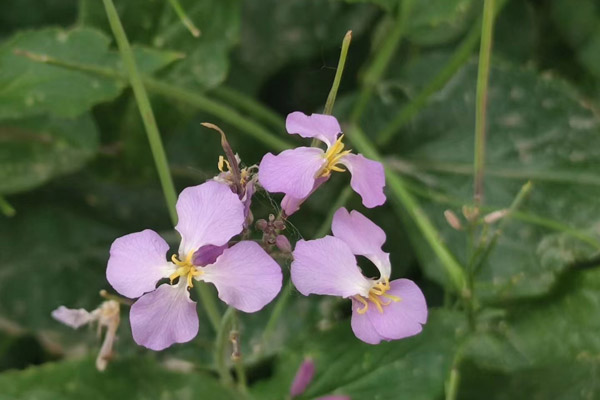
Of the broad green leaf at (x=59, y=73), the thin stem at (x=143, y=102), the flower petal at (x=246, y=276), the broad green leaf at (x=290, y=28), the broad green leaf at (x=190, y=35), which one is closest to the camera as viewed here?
the flower petal at (x=246, y=276)

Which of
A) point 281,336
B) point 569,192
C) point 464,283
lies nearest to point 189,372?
point 281,336

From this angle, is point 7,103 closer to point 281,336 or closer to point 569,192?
point 281,336

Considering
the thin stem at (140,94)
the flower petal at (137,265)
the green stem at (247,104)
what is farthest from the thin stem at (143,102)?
the green stem at (247,104)

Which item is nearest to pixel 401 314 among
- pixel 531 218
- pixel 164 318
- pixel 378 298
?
pixel 378 298

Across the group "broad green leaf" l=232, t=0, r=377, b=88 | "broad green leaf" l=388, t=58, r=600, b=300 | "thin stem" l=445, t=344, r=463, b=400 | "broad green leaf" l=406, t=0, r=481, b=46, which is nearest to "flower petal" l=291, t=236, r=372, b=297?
"thin stem" l=445, t=344, r=463, b=400

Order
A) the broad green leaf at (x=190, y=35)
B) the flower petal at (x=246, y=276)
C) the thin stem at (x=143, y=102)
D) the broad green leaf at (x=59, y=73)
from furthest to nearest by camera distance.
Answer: the broad green leaf at (x=190, y=35) < the broad green leaf at (x=59, y=73) < the thin stem at (x=143, y=102) < the flower petal at (x=246, y=276)

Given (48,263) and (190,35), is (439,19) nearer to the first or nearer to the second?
(190,35)

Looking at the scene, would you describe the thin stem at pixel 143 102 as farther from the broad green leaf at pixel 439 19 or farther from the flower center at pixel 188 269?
the broad green leaf at pixel 439 19
